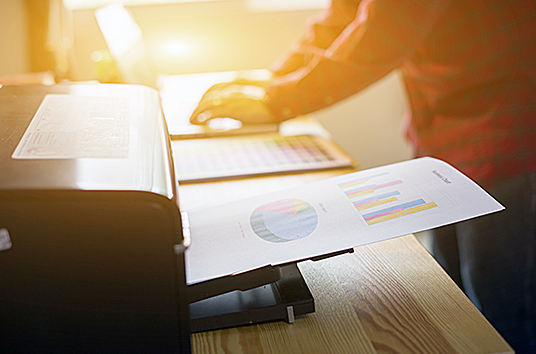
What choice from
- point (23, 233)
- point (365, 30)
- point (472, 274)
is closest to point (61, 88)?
point (23, 233)

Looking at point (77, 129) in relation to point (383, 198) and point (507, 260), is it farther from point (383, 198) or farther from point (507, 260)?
point (507, 260)

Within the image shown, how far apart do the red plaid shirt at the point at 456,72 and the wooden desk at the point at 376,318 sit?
424mm

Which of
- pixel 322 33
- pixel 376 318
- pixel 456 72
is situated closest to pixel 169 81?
pixel 322 33

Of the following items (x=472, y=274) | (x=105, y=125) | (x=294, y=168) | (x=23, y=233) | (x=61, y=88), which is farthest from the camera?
(x=472, y=274)

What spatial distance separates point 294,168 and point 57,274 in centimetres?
51

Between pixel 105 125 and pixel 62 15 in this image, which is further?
pixel 62 15

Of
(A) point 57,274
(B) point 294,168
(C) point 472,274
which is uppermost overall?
(A) point 57,274

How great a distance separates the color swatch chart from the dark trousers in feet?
1.06

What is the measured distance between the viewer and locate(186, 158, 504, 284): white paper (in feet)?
1.36

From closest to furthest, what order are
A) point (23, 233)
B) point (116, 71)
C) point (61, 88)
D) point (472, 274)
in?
1. point (23, 233)
2. point (61, 88)
3. point (472, 274)
4. point (116, 71)

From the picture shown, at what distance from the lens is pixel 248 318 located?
1.40 feet

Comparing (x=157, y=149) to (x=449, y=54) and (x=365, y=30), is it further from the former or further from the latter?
(x=449, y=54)

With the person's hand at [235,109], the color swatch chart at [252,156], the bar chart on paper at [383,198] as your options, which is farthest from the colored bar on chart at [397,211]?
the person's hand at [235,109]

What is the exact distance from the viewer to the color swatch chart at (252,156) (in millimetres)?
768
